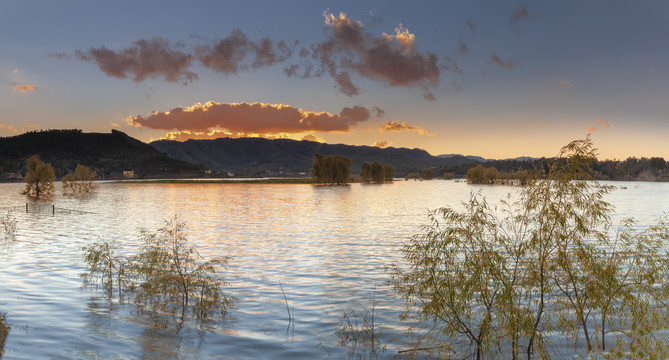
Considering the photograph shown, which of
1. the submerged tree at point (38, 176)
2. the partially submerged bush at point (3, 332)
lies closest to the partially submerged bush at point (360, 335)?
the partially submerged bush at point (3, 332)

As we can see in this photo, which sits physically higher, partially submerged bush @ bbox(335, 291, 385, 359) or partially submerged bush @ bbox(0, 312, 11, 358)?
partially submerged bush @ bbox(0, 312, 11, 358)

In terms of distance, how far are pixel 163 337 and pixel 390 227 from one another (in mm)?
42469

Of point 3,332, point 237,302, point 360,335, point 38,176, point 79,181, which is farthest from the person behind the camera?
point 79,181

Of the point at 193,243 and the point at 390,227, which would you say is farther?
the point at 390,227

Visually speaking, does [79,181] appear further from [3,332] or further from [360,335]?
[360,335]

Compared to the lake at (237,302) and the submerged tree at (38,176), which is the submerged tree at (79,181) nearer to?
the submerged tree at (38,176)

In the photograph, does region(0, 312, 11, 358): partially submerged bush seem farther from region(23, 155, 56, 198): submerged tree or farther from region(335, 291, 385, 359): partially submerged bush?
region(23, 155, 56, 198): submerged tree

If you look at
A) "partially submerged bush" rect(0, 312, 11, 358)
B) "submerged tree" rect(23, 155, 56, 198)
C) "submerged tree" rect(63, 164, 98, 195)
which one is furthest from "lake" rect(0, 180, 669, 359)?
"submerged tree" rect(63, 164, 98, 195)

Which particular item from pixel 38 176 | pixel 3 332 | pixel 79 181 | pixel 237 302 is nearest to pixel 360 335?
pixel 237 302

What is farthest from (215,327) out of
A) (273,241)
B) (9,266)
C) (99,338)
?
(273,241)

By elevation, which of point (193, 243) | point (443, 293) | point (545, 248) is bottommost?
point (193, 243)

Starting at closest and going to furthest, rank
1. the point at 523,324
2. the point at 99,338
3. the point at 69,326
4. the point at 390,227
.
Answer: the point at 523,324, the point at 99,338, the point at 69,326, the point at 390,227

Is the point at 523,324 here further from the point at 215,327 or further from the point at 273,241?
the point at 273,241

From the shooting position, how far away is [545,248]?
1488 centimetres
